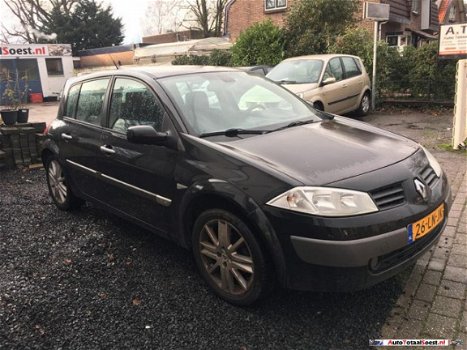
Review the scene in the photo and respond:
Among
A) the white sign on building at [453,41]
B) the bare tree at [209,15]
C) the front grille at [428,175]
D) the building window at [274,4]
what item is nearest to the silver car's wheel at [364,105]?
the white sign on building at [453,41]

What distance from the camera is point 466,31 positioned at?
8.09 metres

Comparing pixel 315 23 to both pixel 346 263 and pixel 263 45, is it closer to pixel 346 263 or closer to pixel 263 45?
pixel 263 45

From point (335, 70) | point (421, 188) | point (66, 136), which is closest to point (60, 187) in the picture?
point (66, 136)

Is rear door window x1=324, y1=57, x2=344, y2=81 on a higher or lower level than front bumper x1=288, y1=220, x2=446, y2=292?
higher

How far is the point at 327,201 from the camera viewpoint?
8.57 feet

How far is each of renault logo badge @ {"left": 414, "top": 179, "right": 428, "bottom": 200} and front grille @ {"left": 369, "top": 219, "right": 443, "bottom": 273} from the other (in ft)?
0.88

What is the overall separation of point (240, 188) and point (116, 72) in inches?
82.8

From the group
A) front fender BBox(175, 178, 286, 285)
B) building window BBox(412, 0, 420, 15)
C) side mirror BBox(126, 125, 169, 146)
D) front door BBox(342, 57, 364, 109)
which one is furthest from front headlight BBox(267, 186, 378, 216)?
building window BBox(412, 0, 420, 15)

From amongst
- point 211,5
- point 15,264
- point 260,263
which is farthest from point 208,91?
point 211,5

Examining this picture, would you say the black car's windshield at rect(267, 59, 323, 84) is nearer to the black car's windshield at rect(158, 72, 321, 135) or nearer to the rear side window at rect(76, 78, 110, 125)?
the black car's windshield at rect(158, 72, 321, 135)

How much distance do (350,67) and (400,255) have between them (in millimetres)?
8846

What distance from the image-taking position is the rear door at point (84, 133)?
4242 millimetres

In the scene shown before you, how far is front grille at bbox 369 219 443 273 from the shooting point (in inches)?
106

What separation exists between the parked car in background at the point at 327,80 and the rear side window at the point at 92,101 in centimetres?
529
